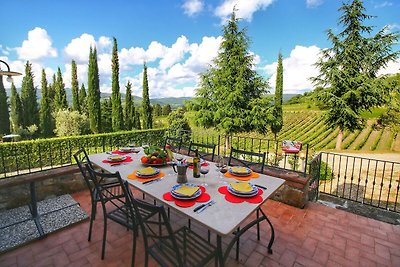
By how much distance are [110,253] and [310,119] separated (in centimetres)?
3099

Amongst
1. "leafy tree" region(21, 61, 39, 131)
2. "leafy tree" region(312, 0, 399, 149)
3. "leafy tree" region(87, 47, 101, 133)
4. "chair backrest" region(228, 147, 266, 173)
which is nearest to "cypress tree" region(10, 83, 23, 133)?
"leafy tree" region(21, 61, 39, 131)

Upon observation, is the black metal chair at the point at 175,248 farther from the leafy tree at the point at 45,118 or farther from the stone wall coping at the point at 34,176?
the leafy tree at the point at 45,118

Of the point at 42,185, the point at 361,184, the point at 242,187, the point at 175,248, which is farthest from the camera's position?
the point at 361,184

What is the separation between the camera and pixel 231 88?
8.62 meters

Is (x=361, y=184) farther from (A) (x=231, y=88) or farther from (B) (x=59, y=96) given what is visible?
(B) (x=59, y=96)

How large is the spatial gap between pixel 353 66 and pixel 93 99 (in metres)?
16.9

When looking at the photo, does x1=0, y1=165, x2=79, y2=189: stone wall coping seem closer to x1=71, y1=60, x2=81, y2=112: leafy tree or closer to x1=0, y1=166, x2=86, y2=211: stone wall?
x1=0, y1=166, x2=86, y2=211: stone wall

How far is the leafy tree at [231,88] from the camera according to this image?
8453 millimetres

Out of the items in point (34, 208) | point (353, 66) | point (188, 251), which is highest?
point (353, 66)

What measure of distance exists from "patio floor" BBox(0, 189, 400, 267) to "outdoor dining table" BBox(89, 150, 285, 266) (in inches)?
28.5

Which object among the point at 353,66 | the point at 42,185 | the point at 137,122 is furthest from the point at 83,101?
the point at 353,66

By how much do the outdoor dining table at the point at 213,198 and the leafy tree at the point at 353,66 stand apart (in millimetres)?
12241

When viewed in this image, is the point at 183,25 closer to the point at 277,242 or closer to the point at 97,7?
the point at 97,7

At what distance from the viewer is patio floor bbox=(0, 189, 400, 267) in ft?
6.01
